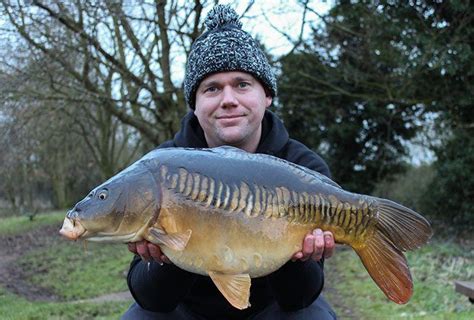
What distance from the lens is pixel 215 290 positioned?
259 centimetres

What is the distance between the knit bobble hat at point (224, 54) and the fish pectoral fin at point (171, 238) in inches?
37.0

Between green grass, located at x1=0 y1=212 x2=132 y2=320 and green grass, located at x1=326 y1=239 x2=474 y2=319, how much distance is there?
251cm

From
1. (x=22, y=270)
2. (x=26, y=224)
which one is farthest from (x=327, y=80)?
(x=26, y=224)

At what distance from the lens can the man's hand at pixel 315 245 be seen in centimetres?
202

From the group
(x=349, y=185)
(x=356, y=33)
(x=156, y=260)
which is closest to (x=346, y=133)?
(x=349, y=185)

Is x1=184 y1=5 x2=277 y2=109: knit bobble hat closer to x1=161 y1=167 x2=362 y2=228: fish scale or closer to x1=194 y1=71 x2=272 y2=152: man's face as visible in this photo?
x1=194 y1=71 x2=272 y2=152: man's face

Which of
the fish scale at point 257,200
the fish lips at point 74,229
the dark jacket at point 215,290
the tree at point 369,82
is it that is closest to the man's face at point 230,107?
the dark jacket at point 215,290

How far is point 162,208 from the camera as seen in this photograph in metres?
1.85

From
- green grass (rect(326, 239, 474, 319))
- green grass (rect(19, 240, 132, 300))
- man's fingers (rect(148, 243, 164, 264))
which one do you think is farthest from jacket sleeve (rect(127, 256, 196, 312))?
green grass (rect(19, 240, 132, 300))

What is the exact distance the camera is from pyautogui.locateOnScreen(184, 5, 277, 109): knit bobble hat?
2.56 meters

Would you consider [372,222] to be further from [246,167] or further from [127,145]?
[127,145]

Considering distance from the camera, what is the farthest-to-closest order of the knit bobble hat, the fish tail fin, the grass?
the grass, the knit bobble hat, the fish tail fin

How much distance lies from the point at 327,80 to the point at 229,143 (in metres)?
10.4

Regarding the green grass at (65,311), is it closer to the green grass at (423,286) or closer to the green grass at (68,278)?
the green grass at (68,278)
